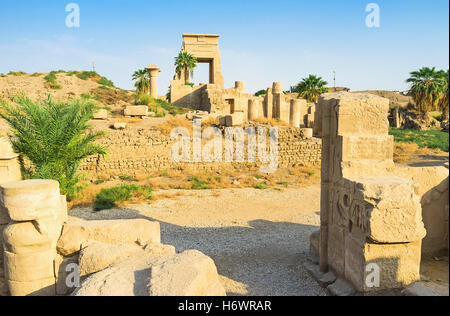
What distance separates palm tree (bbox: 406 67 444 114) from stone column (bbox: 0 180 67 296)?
106 feet

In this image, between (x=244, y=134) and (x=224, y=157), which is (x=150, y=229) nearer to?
(x=224, y=157)

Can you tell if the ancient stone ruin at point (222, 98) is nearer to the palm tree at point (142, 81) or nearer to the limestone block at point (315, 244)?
the palm tree at point (142, 81)

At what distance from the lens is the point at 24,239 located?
4309mm

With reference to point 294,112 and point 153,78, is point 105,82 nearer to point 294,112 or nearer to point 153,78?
point 153,78

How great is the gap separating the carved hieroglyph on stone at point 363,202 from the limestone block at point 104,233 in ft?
9.23

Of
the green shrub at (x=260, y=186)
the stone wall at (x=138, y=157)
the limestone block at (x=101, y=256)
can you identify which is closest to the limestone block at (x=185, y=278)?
the limestone block at (x=101, y=256)

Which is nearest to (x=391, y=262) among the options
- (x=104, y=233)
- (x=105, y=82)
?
(x=104, y=233)

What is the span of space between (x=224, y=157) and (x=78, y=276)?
10.6 metres

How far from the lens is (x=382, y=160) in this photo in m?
4.78

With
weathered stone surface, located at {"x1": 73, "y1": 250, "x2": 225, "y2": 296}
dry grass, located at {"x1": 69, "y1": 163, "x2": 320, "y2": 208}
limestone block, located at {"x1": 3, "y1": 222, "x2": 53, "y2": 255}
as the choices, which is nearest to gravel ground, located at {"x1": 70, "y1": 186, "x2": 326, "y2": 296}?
dry grass, located at {"x1": 69, "y1": 163, "x2": 320, "y2": 208}

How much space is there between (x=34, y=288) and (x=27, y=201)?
118cm

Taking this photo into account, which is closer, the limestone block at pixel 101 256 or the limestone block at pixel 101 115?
the limestone block at pixel 101 256

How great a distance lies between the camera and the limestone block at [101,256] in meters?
4.17
